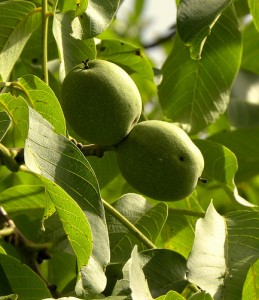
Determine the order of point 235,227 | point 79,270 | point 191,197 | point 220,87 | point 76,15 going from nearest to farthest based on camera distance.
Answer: point 79,270
point 76,15
point 235,227
point 191,197
point 220,87

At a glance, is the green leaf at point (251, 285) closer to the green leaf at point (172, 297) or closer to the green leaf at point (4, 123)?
the green leaf at point (172, 297)

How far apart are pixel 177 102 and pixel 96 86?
1.96 feet

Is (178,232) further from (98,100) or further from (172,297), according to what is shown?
(172,297)

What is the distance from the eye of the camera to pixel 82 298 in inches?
64.7

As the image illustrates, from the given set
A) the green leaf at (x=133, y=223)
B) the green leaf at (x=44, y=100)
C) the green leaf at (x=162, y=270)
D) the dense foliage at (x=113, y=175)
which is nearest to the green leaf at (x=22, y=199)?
the dense foliage at (x=113, y=175)

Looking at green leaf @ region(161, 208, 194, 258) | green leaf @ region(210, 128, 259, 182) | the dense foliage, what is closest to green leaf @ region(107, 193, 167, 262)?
the dense foliage

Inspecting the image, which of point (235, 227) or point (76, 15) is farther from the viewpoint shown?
point (235, 227)

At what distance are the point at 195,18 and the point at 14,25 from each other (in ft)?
1.71

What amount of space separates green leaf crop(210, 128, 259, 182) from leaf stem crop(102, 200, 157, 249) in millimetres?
776

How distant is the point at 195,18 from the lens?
1.81 meters

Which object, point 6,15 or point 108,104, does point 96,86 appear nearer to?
point 108,104

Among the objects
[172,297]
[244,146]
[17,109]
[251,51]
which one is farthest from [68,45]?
[251,51]

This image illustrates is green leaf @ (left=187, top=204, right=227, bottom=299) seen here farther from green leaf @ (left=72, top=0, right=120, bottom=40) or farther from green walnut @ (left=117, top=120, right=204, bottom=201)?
green leaf @ (left=72, top=0, right=120, bottom=40)

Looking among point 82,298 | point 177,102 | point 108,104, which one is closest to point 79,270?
point 82,298
